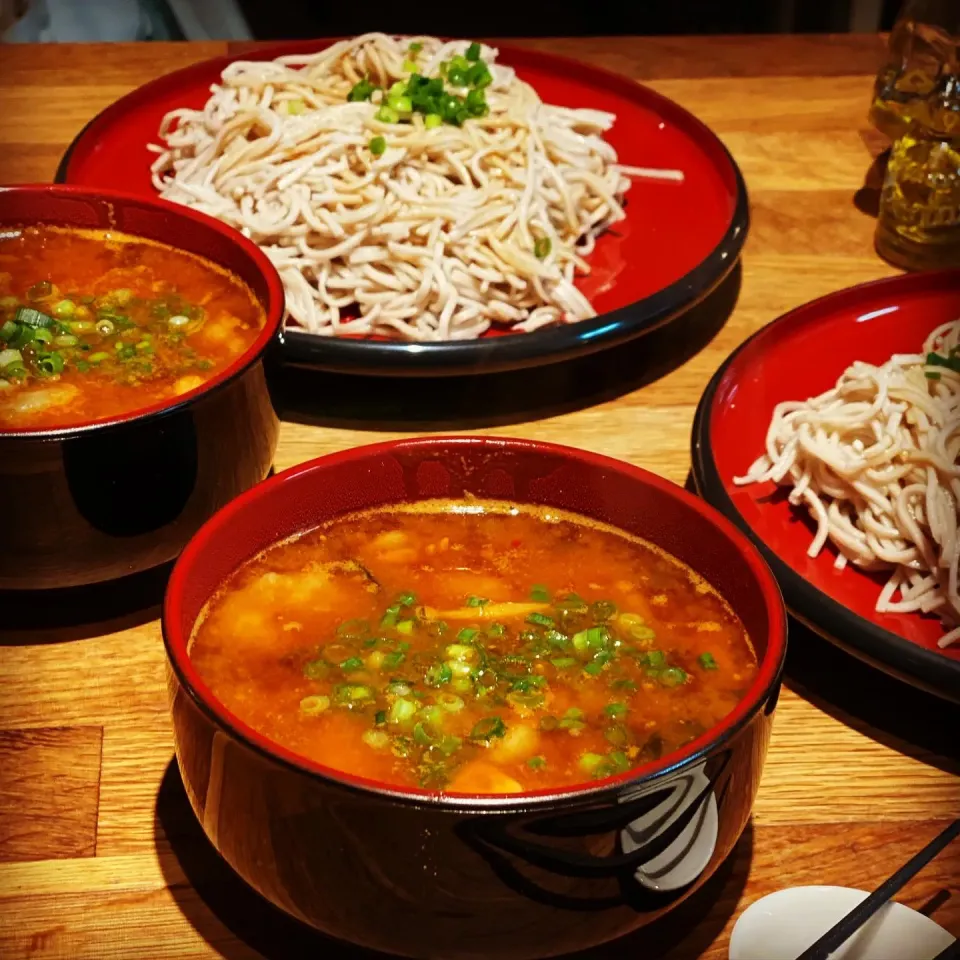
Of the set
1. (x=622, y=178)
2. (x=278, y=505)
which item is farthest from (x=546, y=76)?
(x=278, y=505)

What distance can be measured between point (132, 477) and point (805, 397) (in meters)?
1.09

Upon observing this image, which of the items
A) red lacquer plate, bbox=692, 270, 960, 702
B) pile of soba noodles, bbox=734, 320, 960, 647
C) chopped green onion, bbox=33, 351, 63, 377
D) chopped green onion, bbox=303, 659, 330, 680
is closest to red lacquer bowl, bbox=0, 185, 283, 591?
chopped green onion, bbox=33, 351, 63, 377

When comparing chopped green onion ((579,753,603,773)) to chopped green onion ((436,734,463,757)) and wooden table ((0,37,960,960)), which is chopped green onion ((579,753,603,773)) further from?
wooden table ((0,37,960,960))

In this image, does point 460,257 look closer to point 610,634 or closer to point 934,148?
point 934,148

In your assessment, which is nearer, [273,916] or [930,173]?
[273,916]

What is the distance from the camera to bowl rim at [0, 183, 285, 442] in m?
1.45

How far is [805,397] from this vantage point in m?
2.11

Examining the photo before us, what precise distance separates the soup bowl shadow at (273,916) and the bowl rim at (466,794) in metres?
0.26

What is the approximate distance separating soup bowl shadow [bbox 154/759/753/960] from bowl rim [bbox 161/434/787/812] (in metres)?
0.26

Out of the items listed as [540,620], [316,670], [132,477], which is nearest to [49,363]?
[132,477]

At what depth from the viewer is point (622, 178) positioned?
105 inches

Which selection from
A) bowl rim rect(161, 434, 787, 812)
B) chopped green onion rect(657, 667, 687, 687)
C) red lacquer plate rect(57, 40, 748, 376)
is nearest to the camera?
bowl rim rect(161, 434, 787, 812)

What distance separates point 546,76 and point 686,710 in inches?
83.4

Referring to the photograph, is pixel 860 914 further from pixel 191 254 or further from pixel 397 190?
pixel 397 190
